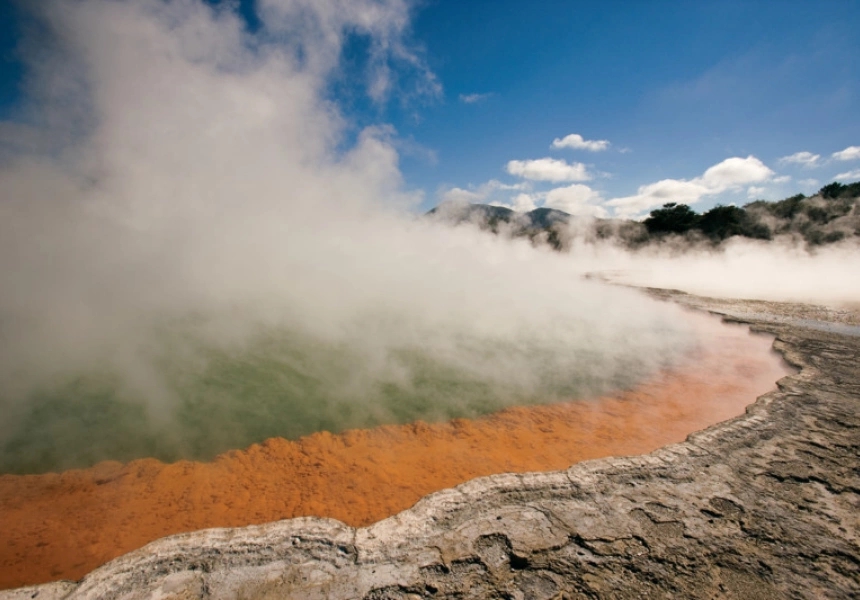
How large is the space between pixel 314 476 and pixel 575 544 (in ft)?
6.85

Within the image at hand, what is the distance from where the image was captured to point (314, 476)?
3008 mm

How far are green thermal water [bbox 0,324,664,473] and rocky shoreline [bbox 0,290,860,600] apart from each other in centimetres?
172

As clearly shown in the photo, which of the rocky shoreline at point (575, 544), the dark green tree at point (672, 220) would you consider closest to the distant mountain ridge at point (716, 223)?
the dark green tree at point (672, 220)

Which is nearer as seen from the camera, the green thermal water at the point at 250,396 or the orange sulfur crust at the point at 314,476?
the orange sulfur crust at the point at 314,476

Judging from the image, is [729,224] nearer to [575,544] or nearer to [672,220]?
[672,220]

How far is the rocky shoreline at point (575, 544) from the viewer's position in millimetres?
1651

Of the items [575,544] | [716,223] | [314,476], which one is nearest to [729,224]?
[716,223]

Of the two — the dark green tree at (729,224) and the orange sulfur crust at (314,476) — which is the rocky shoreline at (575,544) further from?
the dark green tree at (729,224)

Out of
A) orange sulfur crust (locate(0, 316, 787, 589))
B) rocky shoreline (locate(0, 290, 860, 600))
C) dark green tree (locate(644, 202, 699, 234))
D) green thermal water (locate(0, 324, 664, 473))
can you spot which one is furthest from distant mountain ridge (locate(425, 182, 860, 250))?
rocky shoreline (locate(0, 290, 860, 600))

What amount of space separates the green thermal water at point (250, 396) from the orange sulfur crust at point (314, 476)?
0.78ft

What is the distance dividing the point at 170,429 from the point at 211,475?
1.01 m

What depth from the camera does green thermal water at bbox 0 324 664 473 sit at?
11.2 feet

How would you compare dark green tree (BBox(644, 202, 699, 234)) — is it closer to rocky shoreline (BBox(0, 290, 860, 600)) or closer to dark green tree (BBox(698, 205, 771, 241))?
dark green tree (BBox(698, 205, 771, 241))

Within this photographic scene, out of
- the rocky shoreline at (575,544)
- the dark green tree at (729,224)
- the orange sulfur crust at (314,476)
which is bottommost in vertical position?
the orange sulfur crust at (314,476)
